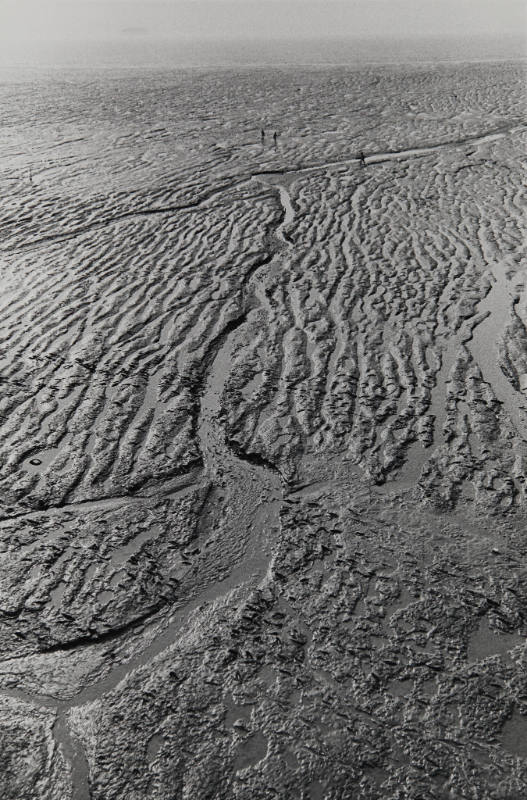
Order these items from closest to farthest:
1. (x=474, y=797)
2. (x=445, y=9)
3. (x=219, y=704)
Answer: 1. (x=474, y=797)
2. (x=219, y=704)
3. (x=445, y=9)

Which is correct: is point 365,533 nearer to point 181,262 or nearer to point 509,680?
point 509,680

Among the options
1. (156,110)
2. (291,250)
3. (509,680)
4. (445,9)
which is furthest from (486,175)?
(445,9)

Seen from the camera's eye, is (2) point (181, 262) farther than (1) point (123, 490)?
Yes

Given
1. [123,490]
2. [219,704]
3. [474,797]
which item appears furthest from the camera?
[123,490]

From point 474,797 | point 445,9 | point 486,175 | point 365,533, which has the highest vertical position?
point 445,9

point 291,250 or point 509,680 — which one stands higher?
point 291,250

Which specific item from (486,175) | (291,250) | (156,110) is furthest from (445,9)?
(291,250)
